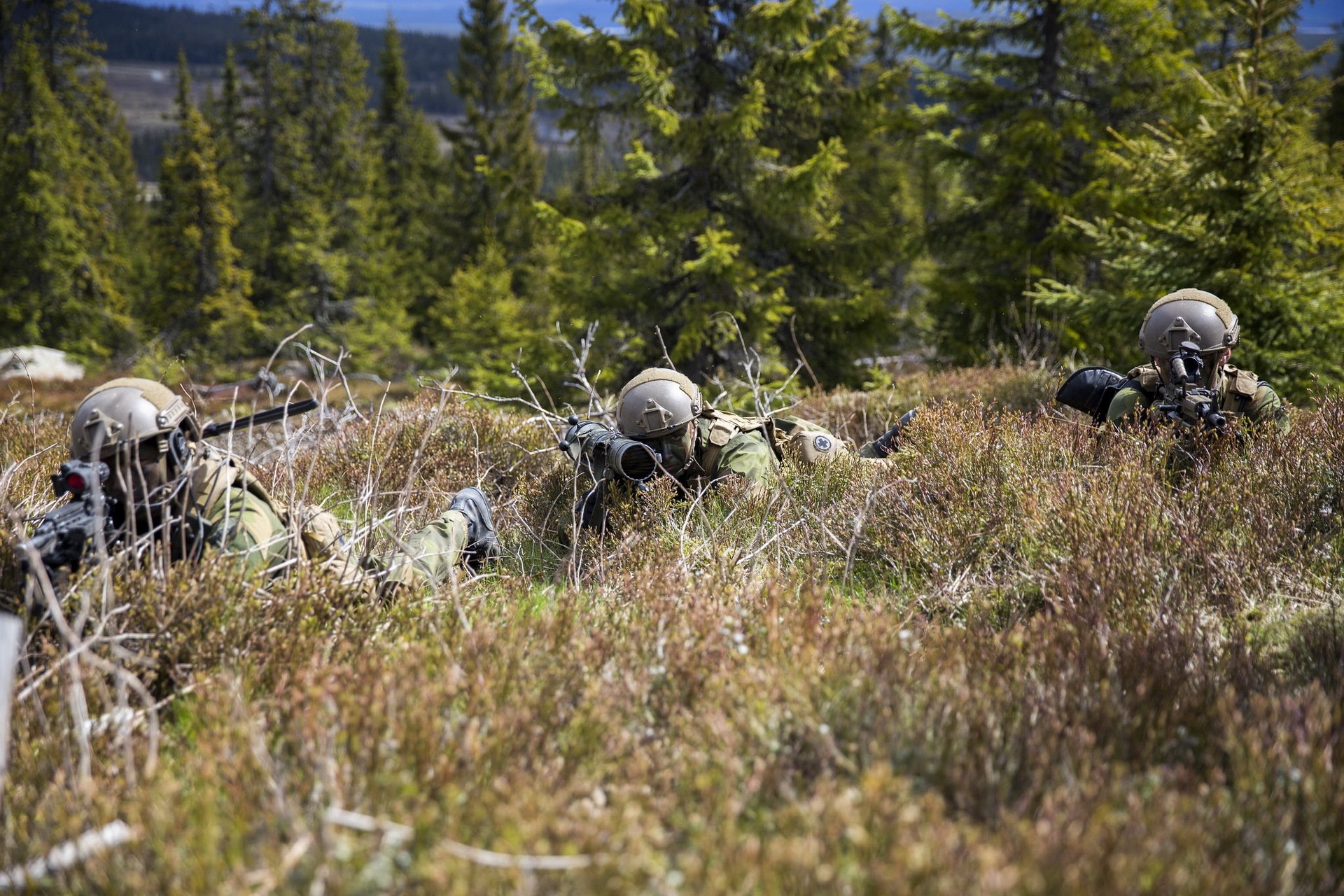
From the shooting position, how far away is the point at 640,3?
9.96 metres

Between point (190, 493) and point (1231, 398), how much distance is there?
220 inches

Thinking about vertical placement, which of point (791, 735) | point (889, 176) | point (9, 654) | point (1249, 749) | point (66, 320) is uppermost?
point (889, 176)

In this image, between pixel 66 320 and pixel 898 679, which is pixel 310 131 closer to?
pixel 66 320

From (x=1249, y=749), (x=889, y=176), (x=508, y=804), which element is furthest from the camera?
(x=889, y=176)

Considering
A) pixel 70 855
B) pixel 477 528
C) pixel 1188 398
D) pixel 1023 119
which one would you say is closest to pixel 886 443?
pixel 1188 398

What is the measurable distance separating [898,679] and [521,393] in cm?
1130

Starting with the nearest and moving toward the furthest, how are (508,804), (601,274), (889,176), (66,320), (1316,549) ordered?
(508,804) < (1316,549) < (601,274) < (66,320) < (889,176)

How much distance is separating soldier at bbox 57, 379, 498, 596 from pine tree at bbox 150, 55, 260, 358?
23.0 meters

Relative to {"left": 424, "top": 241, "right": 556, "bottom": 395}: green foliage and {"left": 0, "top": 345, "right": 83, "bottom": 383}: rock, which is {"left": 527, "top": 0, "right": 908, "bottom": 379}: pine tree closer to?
{"left": 424, "top": 241, "right": 556, "bottom": 395}: green foliage

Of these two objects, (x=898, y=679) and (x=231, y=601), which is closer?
(x=898, y=679)

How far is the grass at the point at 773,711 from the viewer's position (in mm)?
1775

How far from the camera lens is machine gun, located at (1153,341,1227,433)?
4.56 meters

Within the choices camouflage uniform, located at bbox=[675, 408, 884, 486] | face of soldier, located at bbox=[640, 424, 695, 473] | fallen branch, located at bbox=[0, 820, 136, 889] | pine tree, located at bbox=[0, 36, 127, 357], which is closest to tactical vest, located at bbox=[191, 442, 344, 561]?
fallen branch, located at bbox=[0, 820, 136, 889]

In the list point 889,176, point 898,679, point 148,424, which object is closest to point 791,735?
point 898,679
